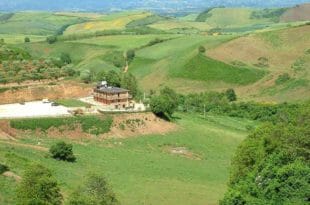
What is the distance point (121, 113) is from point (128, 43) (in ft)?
311

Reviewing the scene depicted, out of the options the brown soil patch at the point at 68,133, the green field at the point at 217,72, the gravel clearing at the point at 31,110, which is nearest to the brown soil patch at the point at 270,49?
the green field at the point at 217,72

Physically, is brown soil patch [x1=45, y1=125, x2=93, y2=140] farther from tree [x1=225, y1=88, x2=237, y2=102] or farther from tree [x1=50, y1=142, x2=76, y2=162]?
tree [x1=225, y1=88, x2=237, y2=102]

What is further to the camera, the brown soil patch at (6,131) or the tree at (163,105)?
the tree at (163,105)

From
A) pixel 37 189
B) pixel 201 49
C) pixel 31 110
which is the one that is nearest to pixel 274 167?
pixel 37 189

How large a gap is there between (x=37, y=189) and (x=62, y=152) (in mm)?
20413

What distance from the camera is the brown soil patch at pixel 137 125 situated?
233ft

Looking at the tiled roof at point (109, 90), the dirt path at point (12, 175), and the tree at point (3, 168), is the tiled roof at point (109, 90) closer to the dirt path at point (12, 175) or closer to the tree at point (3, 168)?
the tree at point (3, 168)

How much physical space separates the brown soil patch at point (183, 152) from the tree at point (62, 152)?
14.5m

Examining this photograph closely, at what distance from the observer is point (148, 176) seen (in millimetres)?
55000

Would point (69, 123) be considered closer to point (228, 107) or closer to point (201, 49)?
point (228, 107)

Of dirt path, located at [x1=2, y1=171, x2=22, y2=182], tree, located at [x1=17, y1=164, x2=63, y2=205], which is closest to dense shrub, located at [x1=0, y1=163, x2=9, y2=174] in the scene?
dirt path, located at [x1=2, y1=171, x2=22, y2=182]

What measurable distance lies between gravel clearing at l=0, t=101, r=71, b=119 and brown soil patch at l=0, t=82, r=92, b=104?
4.17ft

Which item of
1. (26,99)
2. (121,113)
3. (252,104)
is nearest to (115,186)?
(121,113)

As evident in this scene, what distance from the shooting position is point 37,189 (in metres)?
35.7
